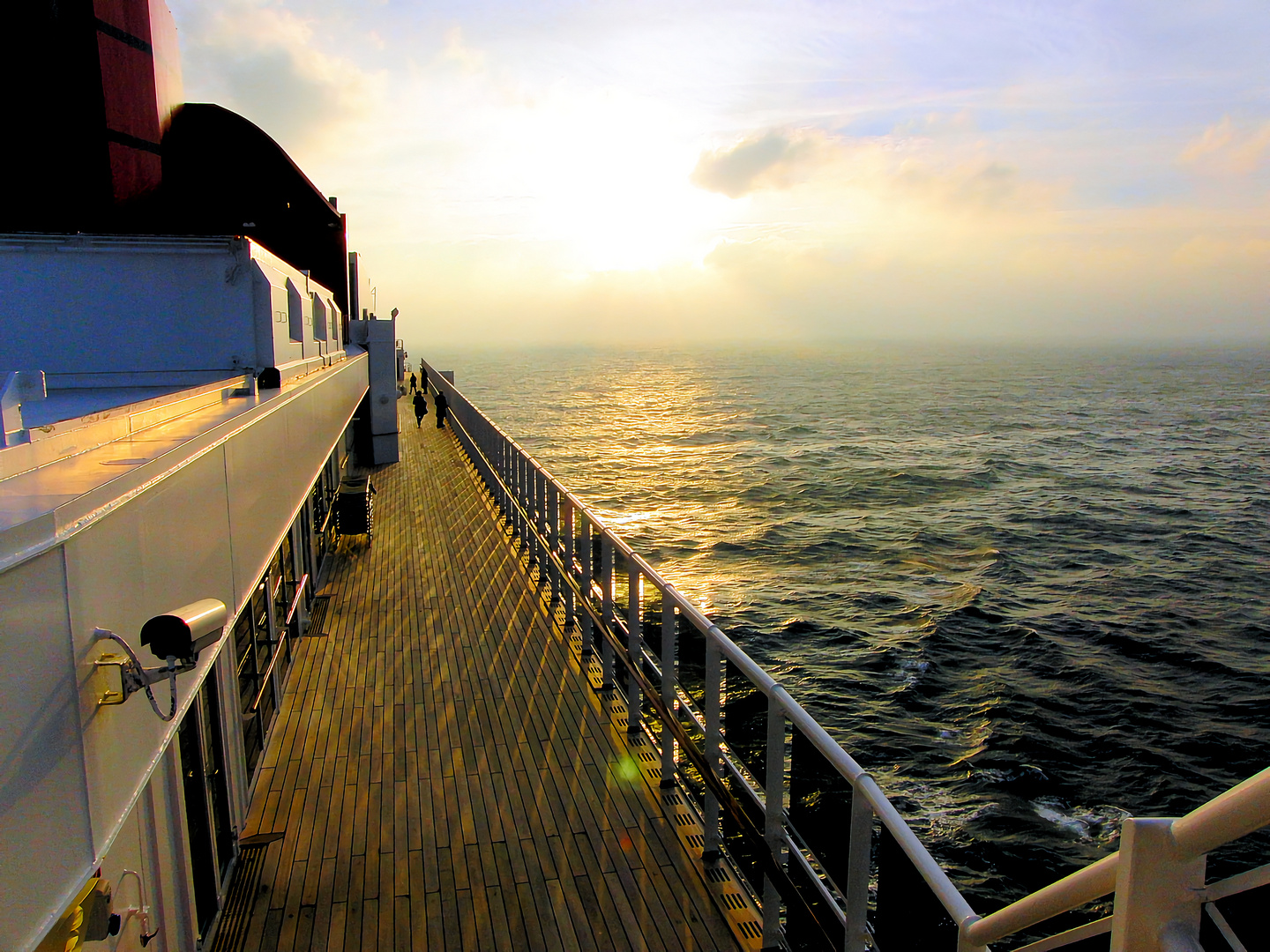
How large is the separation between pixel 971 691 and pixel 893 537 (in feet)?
37.4

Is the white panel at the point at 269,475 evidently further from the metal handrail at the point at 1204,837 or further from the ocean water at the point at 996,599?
the ocean water at the point at 996,599

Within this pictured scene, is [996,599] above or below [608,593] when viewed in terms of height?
below

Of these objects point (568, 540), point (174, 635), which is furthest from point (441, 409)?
point (174, 635)

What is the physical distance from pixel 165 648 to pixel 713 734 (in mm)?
2956

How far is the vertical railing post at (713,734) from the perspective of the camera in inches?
174

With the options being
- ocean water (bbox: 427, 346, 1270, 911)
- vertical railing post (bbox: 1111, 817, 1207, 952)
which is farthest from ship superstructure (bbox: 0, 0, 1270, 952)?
ocean water (bbox: 427, 346, 1270, 911)

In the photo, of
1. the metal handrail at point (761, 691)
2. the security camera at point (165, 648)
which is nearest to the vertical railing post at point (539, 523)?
the metal handrail at point (761, 691)

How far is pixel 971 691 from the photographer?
14859 mm

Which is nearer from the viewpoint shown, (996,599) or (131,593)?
(131,593)

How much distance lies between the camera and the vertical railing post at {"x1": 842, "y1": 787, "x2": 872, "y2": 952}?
3.04 meters

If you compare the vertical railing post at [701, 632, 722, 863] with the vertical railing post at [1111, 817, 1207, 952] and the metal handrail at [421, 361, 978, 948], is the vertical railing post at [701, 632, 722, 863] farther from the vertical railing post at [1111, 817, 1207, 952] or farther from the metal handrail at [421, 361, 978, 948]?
the vertical railing post at [1111, 817, 1207, 952]

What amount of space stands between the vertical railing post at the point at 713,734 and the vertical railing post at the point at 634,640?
51.9 inches

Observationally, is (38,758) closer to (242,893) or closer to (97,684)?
(97,684)

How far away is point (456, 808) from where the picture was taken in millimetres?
5344
